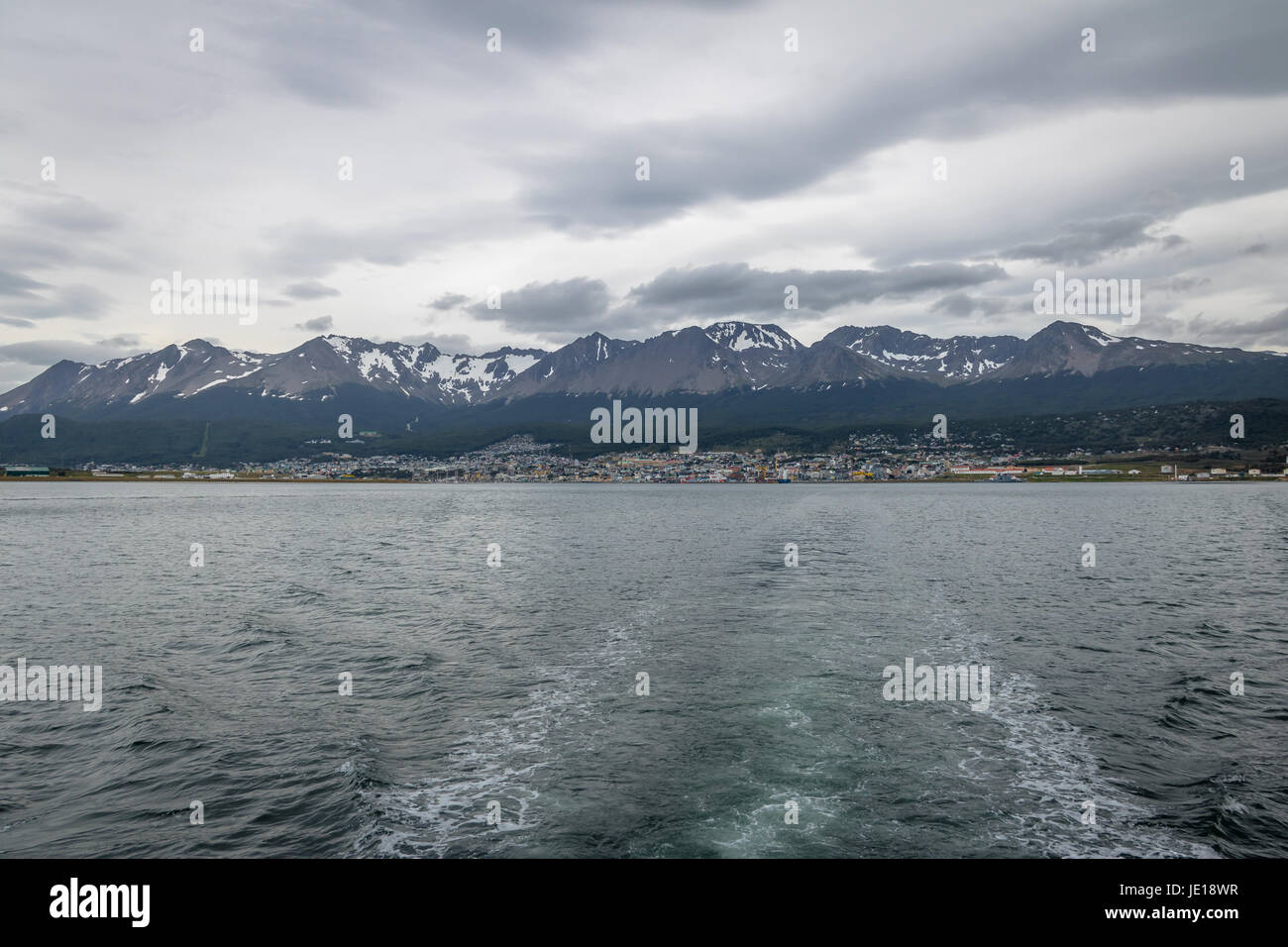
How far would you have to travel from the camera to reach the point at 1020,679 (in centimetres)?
2773

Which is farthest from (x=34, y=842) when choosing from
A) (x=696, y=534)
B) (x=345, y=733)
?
(x=696, y=534)

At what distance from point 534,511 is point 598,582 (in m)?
93.1

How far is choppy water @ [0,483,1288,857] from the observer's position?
637 inches

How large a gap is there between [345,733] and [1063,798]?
66.7 ft

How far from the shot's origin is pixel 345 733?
22.4m

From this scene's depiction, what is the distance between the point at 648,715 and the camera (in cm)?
2373

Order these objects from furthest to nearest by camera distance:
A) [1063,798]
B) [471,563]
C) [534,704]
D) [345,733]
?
[471,563]
[534,704]
[345,733]
[1063,798]

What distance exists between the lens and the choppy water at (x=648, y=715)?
53.1 feet

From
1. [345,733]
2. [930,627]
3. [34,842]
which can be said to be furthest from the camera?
[930,627]
